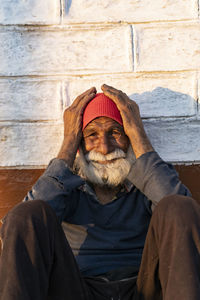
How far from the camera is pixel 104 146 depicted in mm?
2508

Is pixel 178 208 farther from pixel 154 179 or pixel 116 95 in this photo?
pixel 116 95

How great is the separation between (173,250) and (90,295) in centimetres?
50

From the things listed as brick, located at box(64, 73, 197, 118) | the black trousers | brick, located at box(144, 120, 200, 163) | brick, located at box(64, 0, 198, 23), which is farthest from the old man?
brick, located at box(64, 0, 198, 23)

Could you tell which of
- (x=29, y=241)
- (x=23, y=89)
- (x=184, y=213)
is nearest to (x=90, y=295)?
(x=29, y=241)

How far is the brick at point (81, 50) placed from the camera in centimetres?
283

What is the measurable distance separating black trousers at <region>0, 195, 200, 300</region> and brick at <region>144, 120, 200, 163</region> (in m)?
1.08

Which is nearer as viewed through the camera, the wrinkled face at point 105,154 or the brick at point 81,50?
the wrinkled face at point 105,154

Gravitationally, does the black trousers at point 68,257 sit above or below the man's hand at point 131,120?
below

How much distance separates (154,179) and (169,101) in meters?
0.81

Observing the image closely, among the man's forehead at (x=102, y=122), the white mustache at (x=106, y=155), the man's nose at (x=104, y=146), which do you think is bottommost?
the white mustache at (x=106, y=155)

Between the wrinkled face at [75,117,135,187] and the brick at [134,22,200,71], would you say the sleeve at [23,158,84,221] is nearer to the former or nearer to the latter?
the wrinkled face at [75,117,135,187]

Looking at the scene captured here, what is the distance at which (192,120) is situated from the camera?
9.34 feet

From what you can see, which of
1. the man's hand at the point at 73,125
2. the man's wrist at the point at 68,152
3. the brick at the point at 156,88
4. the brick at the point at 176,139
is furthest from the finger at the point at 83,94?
the brick at the point at 176,139

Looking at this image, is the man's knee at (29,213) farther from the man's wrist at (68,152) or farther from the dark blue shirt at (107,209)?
the man's wrist at (68,152)
